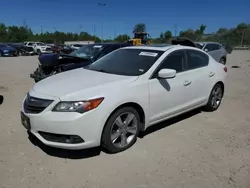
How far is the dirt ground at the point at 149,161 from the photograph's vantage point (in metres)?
3.08

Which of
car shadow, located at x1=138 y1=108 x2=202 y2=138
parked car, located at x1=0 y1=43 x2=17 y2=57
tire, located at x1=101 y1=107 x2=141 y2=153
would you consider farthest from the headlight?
parked car, located at x1=0 y1=43 x2=17 y2=57

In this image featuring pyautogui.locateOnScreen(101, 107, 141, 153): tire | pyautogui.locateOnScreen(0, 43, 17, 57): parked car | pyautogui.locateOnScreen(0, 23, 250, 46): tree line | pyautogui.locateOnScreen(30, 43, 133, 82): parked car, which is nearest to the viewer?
pyautogui.locateOnScreen(101, 107, 141, 153): tire

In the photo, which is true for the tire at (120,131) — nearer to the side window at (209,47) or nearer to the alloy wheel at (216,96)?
the alloy wheel at (216,96)

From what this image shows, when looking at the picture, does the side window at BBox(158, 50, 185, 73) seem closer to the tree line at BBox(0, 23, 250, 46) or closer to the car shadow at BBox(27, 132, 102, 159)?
the car shadow at BBox(27, 132, 102, 159)

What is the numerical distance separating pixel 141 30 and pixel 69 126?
76.2 metres

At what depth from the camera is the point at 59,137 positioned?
3396 mm

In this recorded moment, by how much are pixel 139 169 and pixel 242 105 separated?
165 inches

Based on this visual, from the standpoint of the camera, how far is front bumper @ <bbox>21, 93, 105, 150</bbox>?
3.26m

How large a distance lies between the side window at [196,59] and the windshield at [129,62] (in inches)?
29.6

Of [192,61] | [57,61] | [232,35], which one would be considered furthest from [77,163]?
[232,35]

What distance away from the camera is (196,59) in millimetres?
5156

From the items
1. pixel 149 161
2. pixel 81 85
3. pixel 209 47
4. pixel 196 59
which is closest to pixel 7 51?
pixel 209 47

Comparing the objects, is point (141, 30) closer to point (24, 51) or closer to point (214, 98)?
point (24, 51)

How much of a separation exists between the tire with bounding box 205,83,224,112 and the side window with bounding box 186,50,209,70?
678 millimetres
